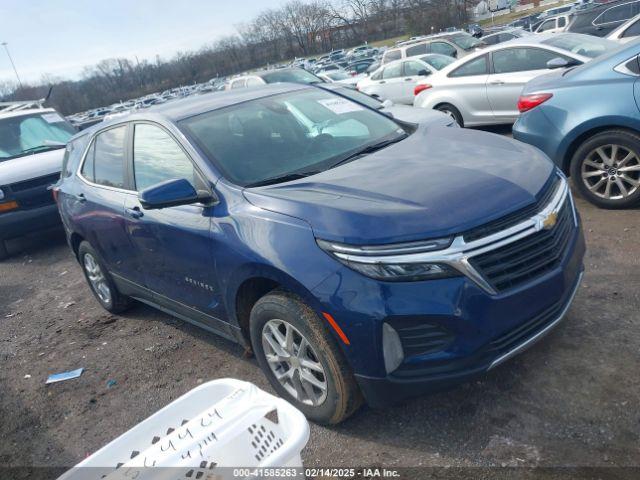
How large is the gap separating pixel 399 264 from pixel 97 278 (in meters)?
3.72

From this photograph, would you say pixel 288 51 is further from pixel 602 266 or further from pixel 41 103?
pixel 602 266

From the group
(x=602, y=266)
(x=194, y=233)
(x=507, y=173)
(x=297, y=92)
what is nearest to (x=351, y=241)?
(x=507, y=173)

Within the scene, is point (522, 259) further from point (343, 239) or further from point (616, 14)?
point (616, 14)

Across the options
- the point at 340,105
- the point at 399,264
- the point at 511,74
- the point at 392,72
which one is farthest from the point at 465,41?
the point at 399,264

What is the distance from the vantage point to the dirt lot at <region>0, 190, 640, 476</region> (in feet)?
9.03

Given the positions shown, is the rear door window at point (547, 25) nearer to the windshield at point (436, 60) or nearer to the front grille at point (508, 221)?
the windshield at point (436, 60)

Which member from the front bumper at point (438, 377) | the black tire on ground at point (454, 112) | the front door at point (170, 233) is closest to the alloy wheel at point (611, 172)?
the front bumper at point (438, 377)

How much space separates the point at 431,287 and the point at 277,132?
1.78 meters

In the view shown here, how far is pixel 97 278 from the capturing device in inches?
211

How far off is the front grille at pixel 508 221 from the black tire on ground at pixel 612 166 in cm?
257

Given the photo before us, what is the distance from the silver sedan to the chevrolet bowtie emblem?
21.3ft

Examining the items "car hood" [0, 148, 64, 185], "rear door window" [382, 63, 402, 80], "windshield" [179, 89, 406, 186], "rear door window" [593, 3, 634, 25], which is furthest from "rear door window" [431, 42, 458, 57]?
"windshield" [179, 89, 406, 186]

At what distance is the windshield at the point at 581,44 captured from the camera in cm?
892

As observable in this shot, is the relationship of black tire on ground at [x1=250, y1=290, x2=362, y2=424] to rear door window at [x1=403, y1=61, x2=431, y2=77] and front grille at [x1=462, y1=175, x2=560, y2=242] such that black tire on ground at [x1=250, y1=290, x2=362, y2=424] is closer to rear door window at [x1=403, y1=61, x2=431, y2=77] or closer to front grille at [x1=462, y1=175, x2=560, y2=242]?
front grille at [x1=462, y1=175, x2=560, y2=242]
